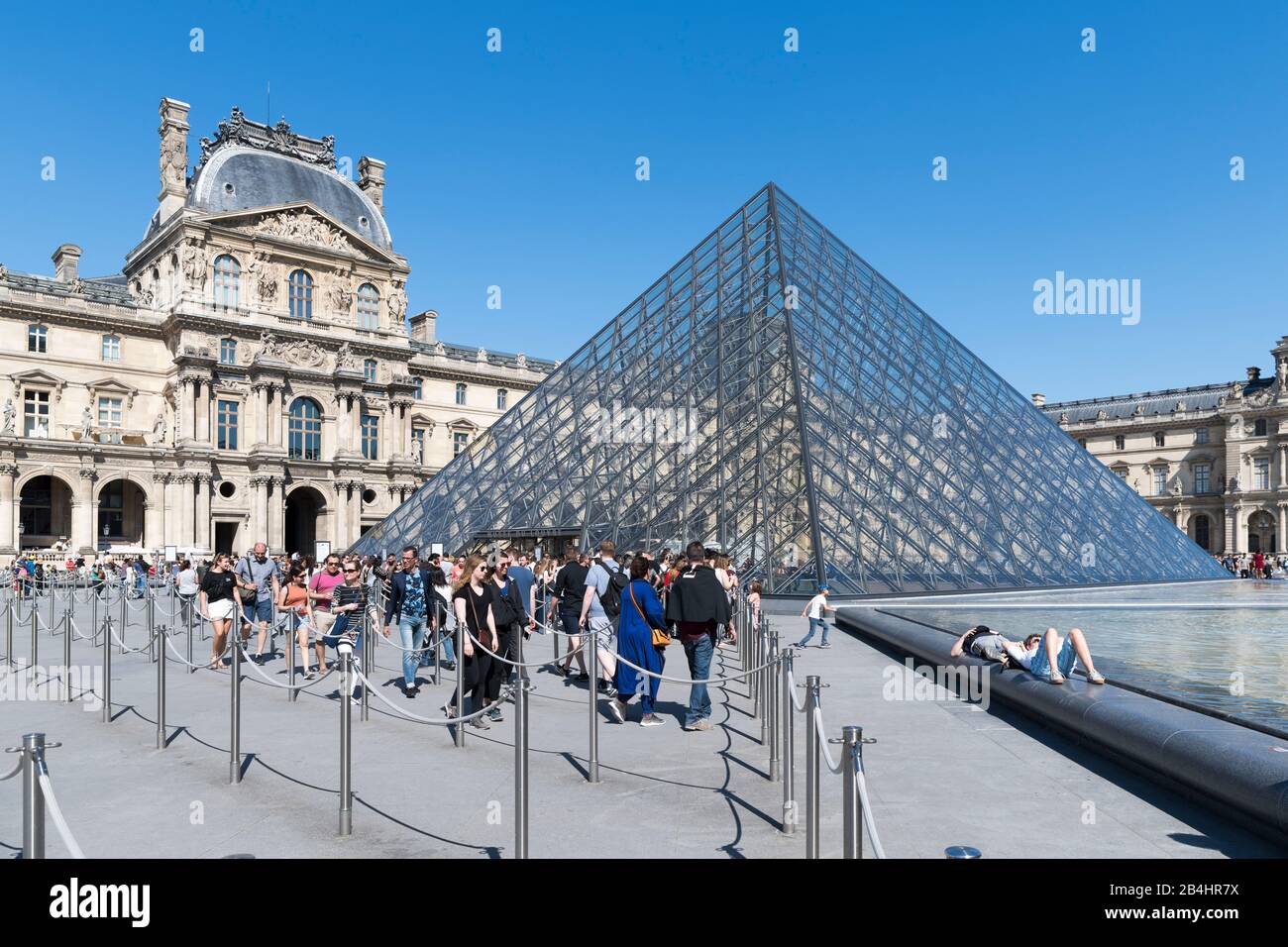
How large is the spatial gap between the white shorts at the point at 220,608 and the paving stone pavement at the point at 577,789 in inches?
82.4

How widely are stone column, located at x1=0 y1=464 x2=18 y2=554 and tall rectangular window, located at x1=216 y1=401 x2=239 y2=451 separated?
754 cm

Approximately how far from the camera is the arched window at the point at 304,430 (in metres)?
43.0

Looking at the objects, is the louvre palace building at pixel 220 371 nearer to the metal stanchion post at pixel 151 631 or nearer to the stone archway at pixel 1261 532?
the metal stanchion post at pixel 151 631

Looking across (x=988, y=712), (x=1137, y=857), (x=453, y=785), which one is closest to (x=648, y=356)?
(x=988, y=712)

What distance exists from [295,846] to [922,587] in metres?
14.5

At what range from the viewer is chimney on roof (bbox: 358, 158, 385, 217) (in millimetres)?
51000

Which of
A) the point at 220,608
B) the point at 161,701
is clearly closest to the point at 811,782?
the point at 161,701

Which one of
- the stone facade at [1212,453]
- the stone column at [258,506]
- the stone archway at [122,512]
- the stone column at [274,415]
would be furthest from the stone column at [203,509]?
the stone facade at [1212,453]

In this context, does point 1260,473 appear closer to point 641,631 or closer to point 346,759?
point 641,631

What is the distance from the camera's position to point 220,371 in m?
40.7

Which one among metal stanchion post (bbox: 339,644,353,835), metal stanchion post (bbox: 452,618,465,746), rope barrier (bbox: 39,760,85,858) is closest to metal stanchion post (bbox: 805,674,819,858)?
metal stanchion post (bbox: 339,644,353,835)

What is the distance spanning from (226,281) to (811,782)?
42.6 meters

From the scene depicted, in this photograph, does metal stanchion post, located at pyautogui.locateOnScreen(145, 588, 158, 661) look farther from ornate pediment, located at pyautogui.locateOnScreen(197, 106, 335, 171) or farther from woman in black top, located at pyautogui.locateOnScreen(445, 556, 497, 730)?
ornate pediment, located at pyautogui.locateOnScreen(197, 106, 335, 171)
